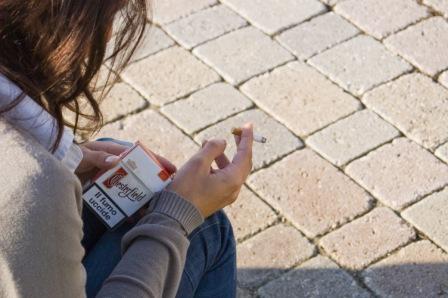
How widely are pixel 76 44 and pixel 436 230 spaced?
1.76 metres

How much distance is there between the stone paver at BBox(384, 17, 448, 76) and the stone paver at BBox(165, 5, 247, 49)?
2.20 ft

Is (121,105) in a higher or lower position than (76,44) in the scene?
lower

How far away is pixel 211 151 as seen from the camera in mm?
2377

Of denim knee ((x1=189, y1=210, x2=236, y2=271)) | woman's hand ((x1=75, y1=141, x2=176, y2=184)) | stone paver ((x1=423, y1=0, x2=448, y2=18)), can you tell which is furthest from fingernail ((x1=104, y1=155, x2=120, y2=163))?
stone paver ((x1=423, y1=0, x2=448, y2=18))

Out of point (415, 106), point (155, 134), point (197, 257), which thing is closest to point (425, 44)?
point (415, 106)

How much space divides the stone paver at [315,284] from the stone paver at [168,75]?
1031 millimetres

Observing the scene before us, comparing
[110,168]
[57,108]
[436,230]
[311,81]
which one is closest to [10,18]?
[57,108]

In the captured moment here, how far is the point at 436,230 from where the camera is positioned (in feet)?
10.5

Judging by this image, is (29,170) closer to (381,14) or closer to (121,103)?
(121,103)

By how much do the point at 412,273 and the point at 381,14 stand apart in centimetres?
148

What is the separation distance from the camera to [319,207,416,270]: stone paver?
Answer: 3123 mm

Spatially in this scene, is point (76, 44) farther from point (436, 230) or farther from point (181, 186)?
point (436, 230)

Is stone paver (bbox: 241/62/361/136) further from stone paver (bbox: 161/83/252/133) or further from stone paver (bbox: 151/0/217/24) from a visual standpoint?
stone paver (bbox: 151/0/217/24)

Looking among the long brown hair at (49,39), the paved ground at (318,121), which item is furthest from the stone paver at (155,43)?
the long brown hair at (49,39)
